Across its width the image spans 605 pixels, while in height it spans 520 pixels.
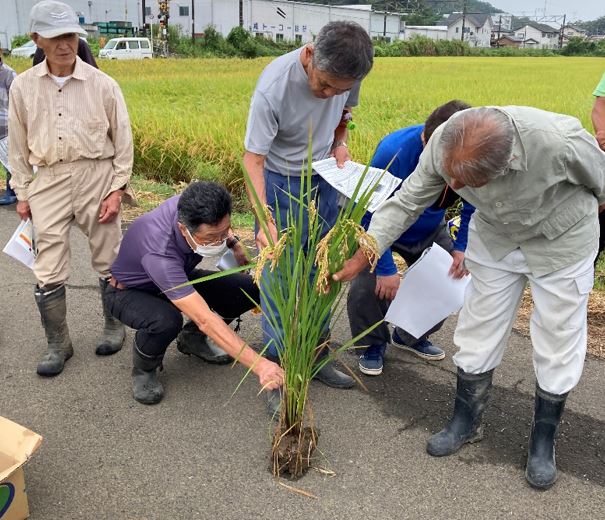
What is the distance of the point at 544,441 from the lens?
8.29 ft

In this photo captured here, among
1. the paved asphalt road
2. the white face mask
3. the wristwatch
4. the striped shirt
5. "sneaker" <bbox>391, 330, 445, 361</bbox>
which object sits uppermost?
the striped shirt

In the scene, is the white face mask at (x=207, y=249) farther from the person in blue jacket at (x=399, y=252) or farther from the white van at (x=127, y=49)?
the white van at (x=127, y=49)

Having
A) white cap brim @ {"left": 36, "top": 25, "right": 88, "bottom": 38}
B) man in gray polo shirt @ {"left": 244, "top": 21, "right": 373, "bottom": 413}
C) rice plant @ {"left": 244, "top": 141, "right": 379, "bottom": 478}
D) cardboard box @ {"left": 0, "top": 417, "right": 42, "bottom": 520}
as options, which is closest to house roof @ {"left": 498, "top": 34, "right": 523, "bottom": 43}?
man in gray polo shirt @ {"left": 244, "top": 21, "right": 373, "bottom": 413}

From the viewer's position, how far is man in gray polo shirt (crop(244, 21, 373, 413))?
248 cm

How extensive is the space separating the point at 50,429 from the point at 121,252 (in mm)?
893

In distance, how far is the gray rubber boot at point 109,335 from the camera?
3.50 meters

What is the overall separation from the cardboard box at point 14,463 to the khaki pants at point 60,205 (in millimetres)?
1199

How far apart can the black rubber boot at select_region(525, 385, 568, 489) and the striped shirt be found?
2.37m

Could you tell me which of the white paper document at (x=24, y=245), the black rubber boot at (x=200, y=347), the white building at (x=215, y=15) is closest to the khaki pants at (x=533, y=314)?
the black rubber boot at (x=200, y=347)

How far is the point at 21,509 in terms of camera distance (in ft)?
7.24

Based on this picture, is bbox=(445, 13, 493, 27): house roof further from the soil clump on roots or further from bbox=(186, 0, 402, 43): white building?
the soil clump on roots

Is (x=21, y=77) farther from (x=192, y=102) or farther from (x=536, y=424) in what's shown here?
(x=192, y=102)

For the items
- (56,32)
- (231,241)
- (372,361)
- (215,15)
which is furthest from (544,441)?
(215,15)

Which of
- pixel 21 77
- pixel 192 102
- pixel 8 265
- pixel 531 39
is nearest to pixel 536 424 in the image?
pixel 21 77
